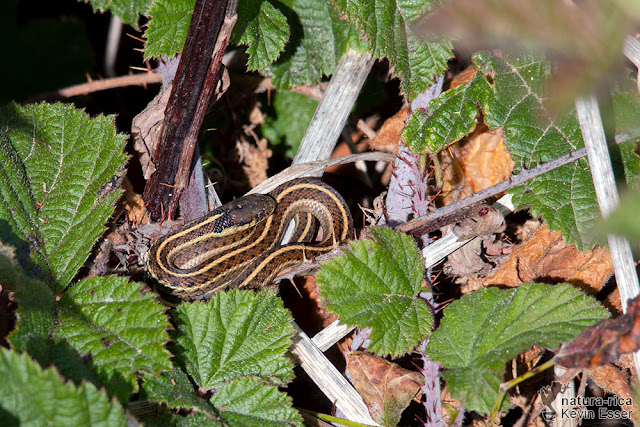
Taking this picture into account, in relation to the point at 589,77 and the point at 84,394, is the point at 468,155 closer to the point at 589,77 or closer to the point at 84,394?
the point at 84,394

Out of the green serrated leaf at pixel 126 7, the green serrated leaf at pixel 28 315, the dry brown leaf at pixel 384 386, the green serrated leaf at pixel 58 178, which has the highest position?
the green serrated leaf at pixel 126 7

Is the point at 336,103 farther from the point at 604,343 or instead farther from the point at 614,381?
the point at 614,381

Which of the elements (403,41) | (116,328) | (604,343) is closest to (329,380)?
(116,328)

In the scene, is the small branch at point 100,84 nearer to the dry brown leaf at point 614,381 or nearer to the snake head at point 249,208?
the snake head at point 249,208

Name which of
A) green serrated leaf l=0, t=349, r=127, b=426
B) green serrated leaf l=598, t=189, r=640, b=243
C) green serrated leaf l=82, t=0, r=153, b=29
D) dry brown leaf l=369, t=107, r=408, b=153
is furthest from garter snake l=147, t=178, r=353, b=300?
green serrated leaf l=598, t=189, r=640, b=243

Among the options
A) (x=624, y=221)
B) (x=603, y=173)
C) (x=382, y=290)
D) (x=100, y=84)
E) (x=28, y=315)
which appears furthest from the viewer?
(x=100, y=84)

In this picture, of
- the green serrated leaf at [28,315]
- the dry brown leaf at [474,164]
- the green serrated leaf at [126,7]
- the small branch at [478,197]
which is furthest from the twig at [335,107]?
the green serrated leaf at [28,315]
